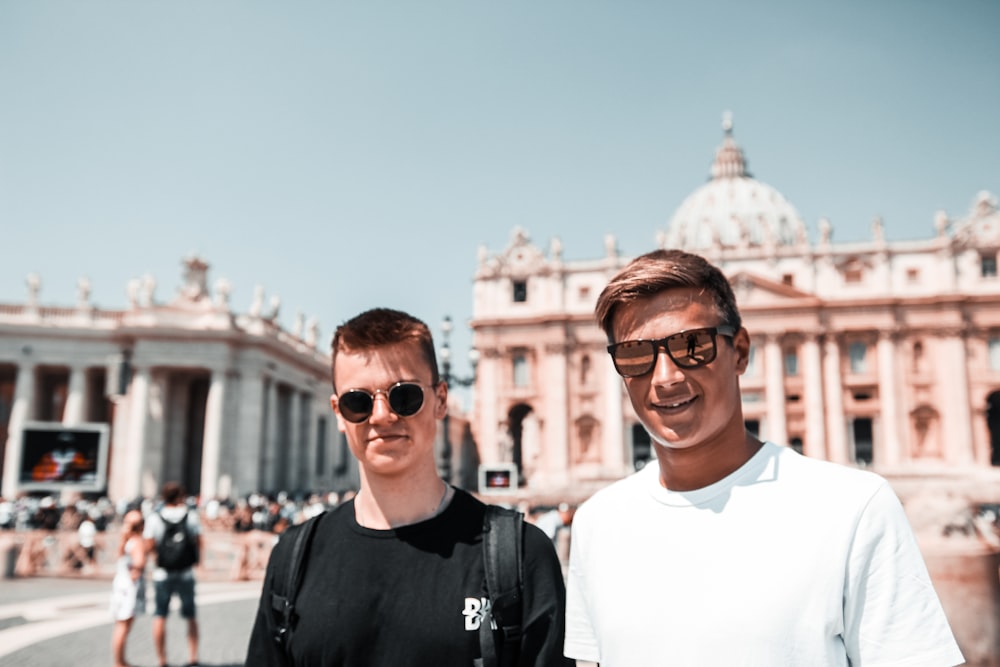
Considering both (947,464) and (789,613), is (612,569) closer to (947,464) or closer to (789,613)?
(789,613)

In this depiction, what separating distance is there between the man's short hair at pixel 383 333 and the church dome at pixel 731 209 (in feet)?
256

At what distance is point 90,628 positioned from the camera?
12.0 meters

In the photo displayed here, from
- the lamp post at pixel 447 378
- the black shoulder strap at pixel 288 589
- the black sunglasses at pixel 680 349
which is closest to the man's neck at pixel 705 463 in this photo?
the black sunglasses at pixel 680 349

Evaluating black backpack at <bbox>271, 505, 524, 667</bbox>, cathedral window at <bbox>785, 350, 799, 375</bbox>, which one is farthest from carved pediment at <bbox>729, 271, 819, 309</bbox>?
black backpack at <bbox>271, 505, 524, 667</bbox>

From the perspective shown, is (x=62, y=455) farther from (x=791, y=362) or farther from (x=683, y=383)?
(x=791, y=362)

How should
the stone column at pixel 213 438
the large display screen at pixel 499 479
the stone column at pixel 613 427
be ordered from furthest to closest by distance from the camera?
the stone column at pixel 613 427 → the stone column at pixel 213 438 → the large display screen at pixel 499 479

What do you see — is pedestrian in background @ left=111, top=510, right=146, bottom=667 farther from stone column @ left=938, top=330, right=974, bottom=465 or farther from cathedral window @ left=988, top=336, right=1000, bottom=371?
cathedral window @ left=988, top=336, right=1000, bottom=371

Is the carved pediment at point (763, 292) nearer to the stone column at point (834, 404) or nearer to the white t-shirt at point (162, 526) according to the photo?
the stone column at point (834, 404)

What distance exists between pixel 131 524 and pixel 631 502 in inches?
346

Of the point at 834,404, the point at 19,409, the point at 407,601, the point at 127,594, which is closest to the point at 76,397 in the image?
the point at 19,409

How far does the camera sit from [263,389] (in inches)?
1833

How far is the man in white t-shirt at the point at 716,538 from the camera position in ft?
7.15

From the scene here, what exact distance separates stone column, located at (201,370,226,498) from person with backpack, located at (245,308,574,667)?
41.9 m

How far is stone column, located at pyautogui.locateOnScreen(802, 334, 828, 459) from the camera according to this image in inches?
2008
